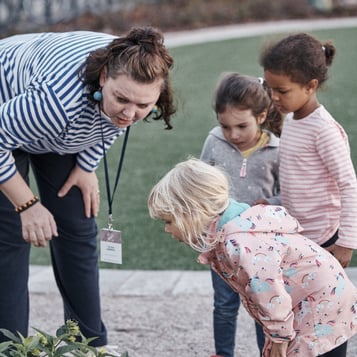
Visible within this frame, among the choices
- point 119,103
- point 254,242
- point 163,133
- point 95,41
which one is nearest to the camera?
point 254,242

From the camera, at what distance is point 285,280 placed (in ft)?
9.57

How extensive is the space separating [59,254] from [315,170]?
122 centimetres

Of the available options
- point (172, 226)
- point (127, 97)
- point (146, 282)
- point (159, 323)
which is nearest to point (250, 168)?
point (127, 97)

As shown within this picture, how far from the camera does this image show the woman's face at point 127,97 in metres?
3.12

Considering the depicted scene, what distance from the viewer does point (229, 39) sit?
56.5 ft

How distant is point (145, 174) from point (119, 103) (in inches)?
170

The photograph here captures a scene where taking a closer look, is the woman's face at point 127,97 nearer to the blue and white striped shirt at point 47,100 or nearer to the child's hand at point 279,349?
the blue and white striped shirt at point 47,100

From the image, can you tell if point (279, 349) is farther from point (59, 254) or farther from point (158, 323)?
point (158, 323)

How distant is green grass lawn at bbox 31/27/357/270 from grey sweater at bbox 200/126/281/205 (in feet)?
0.87

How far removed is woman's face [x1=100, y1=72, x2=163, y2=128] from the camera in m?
3.12

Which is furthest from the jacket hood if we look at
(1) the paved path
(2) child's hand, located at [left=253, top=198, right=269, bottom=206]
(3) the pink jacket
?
(1) the paved path

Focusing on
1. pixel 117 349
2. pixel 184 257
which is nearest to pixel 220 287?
pixel 117 349

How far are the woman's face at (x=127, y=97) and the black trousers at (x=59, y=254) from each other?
585 mm

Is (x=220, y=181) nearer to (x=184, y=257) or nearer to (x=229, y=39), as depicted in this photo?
(x=184, y=257)
